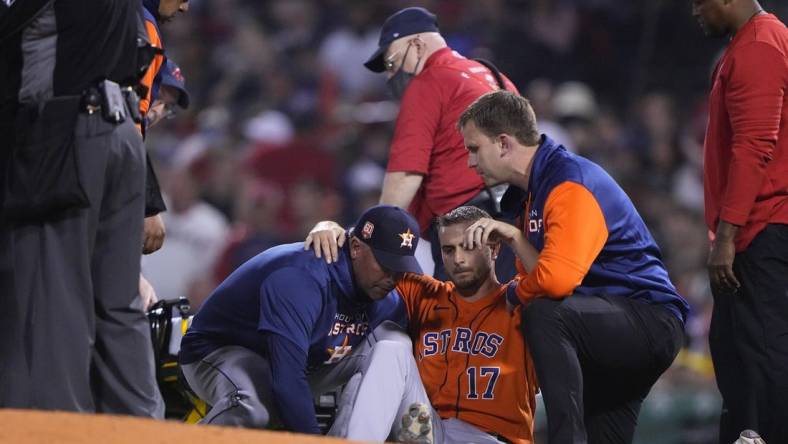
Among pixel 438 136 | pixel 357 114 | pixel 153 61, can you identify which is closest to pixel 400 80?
pixel 438 136

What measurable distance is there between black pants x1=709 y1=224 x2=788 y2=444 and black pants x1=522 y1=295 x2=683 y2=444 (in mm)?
260

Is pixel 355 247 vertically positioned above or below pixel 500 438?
above

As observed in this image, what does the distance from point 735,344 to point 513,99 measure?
1.30 meters

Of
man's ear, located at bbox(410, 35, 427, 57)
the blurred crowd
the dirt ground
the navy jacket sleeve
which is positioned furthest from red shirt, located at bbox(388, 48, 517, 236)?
the blurred crowd

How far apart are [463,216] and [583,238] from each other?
2.59 feet

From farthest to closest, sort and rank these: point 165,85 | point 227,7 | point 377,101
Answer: point 227,7
point 377,101
point 165,85

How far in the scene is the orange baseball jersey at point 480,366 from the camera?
5.51 metres

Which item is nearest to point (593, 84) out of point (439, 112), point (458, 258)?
point (439, 112)

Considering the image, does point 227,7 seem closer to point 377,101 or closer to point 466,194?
point 377,101

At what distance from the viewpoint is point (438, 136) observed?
6.20 m

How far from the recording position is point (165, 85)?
5.99 meters

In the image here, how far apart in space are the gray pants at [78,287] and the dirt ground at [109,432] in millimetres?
176

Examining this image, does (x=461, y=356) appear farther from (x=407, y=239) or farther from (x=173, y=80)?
(x=173, y=80)

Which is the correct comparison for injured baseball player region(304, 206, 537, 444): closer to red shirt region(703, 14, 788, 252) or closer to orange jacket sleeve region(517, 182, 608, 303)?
orange jacket sleeve region(517, 182, 608, 303)
